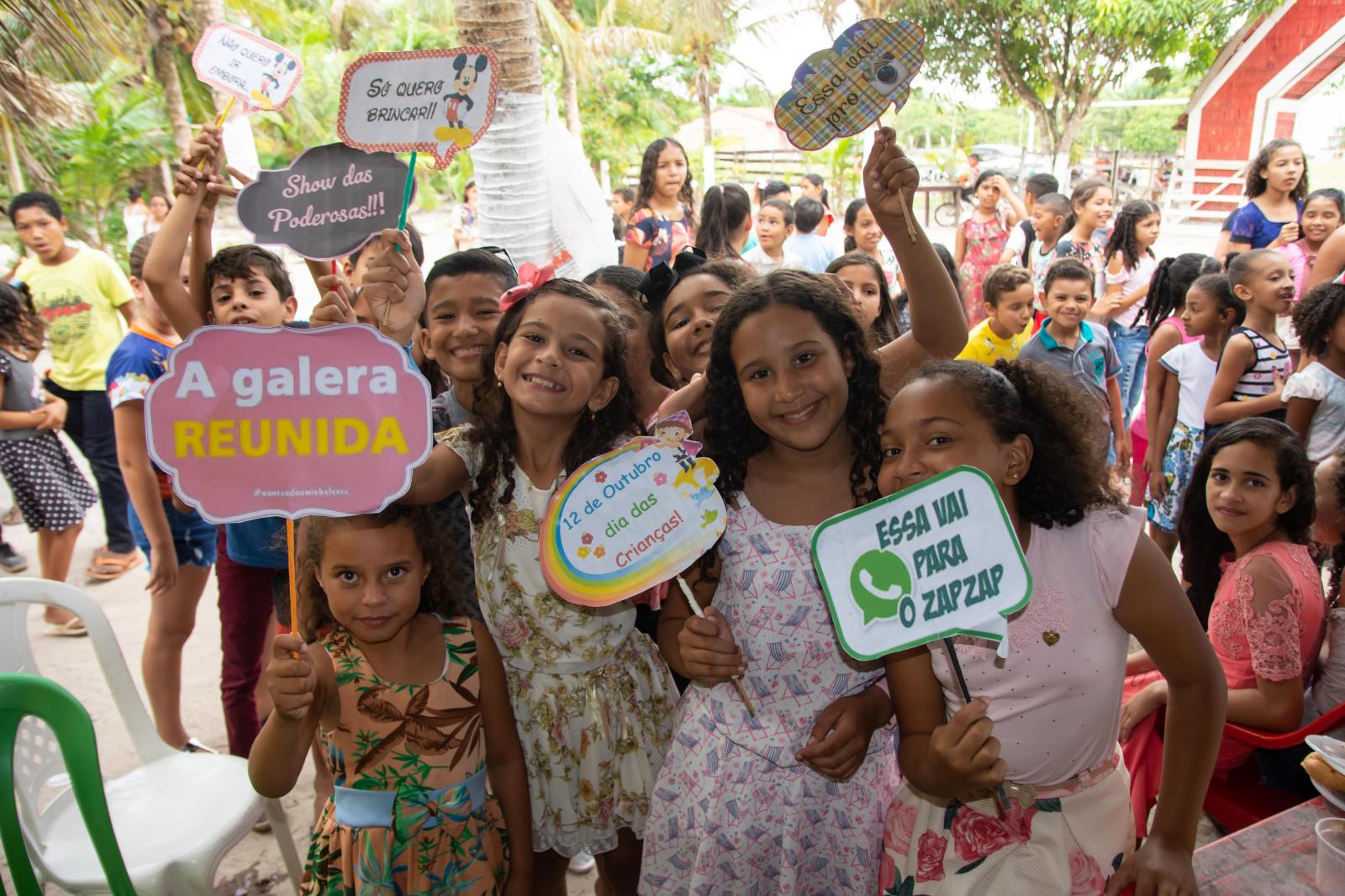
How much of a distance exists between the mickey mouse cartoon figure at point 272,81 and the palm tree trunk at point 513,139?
154 cm

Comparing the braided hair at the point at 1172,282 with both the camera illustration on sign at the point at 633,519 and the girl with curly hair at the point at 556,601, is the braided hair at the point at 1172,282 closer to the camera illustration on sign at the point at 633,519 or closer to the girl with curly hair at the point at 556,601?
the girl with curly hair at the point at 556,601

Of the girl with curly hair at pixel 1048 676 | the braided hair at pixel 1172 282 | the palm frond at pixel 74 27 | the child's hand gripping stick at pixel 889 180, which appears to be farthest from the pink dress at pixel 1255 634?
the palm frond at pixel 74 27

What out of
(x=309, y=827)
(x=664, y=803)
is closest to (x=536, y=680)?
(x=664, y=803)

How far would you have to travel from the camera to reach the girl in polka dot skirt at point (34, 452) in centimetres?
395

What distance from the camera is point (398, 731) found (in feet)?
5.46

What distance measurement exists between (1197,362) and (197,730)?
4.43 m

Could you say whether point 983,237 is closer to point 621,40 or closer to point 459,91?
point 459,91

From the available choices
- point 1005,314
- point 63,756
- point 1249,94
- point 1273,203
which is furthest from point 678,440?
point 1249,94

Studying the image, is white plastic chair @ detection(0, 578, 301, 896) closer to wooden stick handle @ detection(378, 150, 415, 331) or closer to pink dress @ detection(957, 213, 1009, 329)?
wooden stick handle @ detection(378, 150, 415, 331)

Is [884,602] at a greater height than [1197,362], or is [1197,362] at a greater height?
[884,602]

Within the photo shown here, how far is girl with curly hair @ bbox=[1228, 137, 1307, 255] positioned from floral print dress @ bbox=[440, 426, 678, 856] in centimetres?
508

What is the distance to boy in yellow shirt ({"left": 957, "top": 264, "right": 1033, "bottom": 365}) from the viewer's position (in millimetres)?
3908

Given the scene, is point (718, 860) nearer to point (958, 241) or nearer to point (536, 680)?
point (536, 680)

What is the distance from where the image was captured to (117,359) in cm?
266
